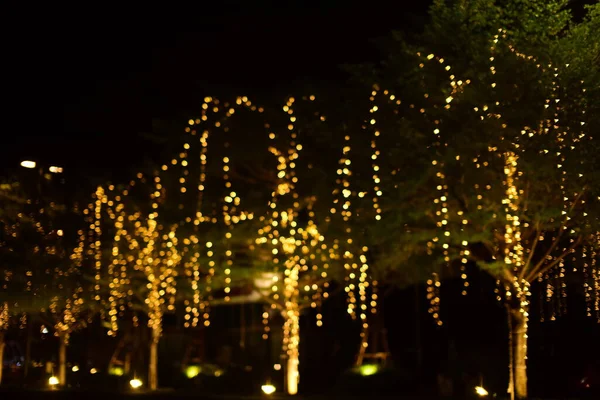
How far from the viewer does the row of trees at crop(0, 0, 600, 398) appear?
1588cm

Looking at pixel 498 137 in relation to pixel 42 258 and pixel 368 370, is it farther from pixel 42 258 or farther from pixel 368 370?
pixel 42 258

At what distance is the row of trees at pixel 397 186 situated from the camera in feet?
52.1

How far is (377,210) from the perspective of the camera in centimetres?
1755

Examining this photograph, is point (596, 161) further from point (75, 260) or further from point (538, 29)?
point (75, 260)

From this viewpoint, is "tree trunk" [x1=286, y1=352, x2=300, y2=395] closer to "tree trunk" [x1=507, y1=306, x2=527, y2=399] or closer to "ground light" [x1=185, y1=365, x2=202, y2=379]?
"ground light" [x1=185, y1=365, x2=202, y2=379]

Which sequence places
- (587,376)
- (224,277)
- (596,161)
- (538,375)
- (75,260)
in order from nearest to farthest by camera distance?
(596,161) → (587,376) → (224,277) → (538,375) → (75,260)

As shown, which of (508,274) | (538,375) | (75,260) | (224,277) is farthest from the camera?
(75,260)

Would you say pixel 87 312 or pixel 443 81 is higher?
pixel 443 81

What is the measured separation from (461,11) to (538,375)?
1108 centimetres

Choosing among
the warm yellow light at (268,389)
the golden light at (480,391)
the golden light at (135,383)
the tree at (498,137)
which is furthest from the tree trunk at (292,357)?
the golden light at (135,383)

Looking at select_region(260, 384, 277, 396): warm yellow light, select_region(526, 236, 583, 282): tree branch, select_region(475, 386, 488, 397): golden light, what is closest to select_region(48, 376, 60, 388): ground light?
select_region(260, 384, 277, 396): warm yellow light

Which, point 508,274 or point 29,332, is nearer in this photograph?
point 508,274

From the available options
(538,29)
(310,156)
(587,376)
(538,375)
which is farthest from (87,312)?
(538,29)

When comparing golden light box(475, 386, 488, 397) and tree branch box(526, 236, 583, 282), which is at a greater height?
tree branch box(526, 236, 583, 282)
